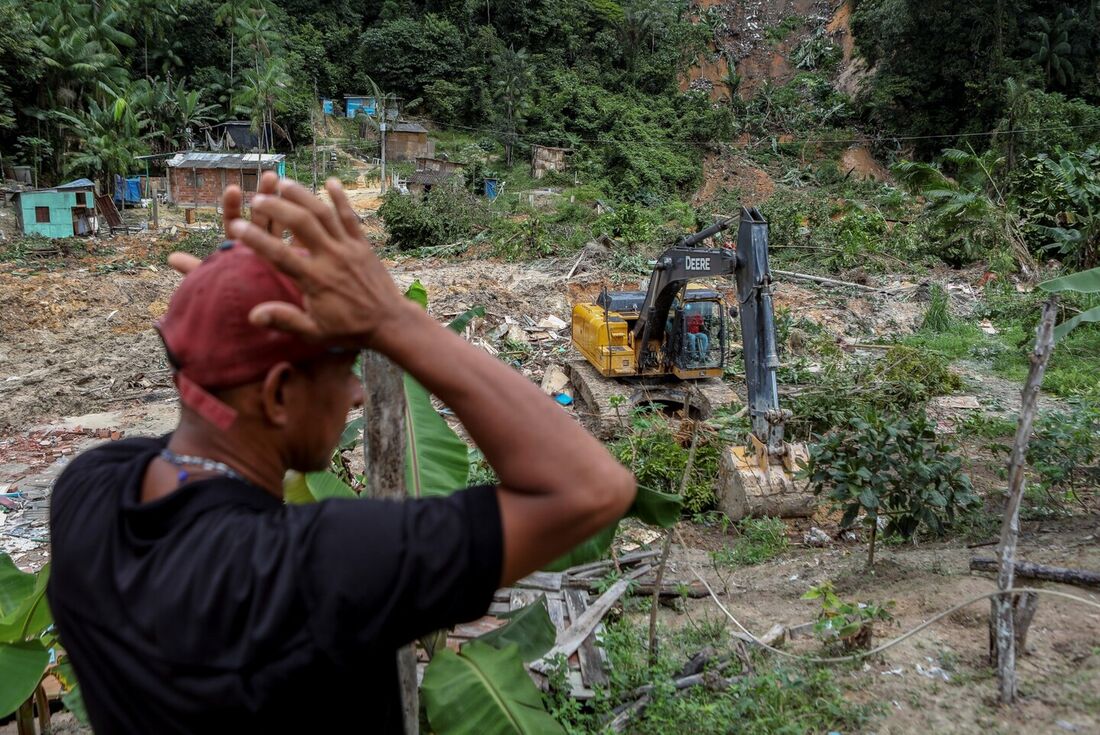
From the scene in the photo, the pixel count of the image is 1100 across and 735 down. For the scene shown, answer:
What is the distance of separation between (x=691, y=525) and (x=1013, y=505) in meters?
6.02

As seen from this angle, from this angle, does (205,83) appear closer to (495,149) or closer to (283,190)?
(495,149)

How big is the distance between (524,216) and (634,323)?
1678 centimetres

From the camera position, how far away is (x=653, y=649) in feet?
16.1

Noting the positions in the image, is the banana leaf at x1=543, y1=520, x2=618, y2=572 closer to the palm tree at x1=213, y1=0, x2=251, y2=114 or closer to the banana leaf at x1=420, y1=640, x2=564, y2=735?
the banana leaf at x1=420, y1=640, x2=564, y2=735

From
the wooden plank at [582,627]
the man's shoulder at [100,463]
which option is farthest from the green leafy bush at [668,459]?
the man's shoulder at [100,463]

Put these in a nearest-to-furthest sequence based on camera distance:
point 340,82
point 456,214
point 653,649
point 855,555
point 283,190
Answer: point 283,190 → point 653,649 → point 855,555 → point 456,214 → point 340,82

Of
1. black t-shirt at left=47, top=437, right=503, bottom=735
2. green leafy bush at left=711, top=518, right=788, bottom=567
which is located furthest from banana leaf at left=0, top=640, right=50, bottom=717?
green leafy bush at left=711, top=518, right=788, bottom=567

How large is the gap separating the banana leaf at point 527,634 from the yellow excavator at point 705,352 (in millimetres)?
5785

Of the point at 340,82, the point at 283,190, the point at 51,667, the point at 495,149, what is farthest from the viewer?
the point at 340,82

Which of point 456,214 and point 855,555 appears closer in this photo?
point 855,555

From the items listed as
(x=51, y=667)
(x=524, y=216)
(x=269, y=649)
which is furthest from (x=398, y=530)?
(x=524, y=216)

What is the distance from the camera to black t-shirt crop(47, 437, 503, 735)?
1.19m

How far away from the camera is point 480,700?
9.83 feet

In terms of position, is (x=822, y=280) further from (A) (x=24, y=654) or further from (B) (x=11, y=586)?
(A) (x=24, y=654)
